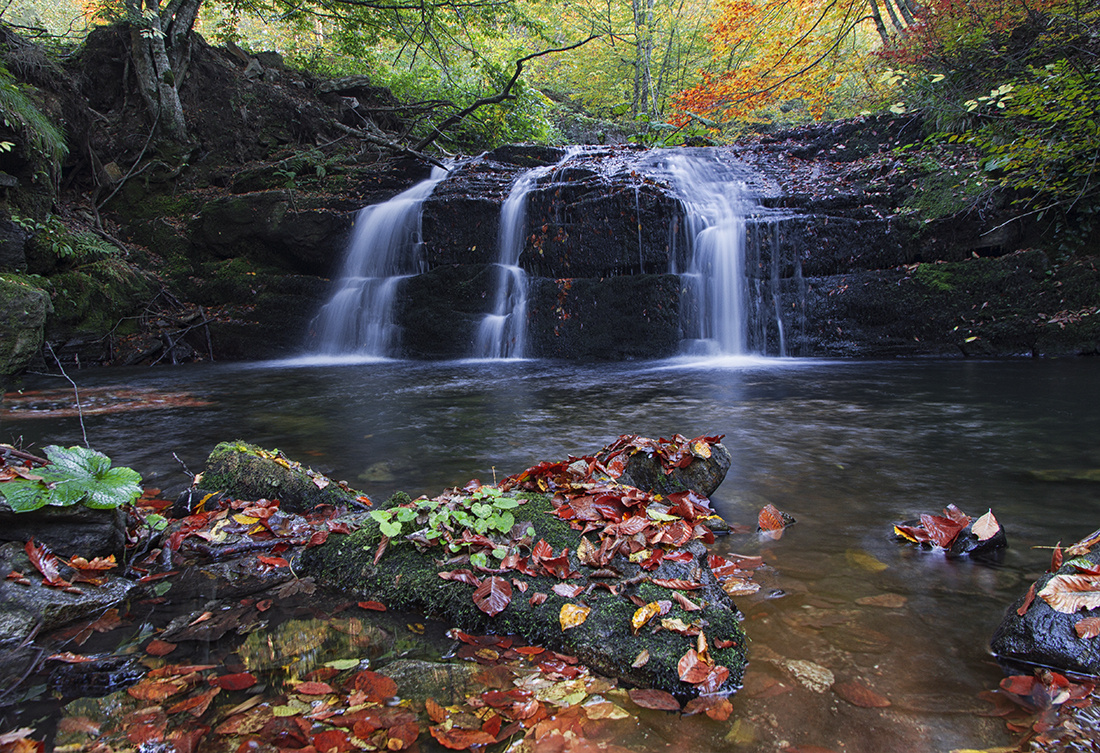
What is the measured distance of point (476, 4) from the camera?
13.0 m

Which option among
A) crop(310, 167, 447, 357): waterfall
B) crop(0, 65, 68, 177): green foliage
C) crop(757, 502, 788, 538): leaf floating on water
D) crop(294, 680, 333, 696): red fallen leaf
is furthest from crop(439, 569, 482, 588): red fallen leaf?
crop(0, 65, 68, 177): green foliage

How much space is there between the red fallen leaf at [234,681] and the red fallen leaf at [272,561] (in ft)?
2.54

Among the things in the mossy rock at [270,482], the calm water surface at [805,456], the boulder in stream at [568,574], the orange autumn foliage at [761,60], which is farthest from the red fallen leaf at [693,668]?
the orange autumn foliage at [761,60]

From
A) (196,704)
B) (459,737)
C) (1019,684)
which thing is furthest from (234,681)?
(1019,684)

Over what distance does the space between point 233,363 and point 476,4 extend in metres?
9.52

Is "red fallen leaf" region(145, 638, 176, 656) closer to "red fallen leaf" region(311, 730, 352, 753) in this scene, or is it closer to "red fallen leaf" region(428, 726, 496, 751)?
A: "red fallen leaf" region(311, 730, 352, 753)

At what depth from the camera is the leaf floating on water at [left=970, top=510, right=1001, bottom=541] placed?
98.7 inches

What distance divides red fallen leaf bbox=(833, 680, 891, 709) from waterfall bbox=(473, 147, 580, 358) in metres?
10.2

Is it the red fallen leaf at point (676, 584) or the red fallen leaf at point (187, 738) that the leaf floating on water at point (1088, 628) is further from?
the red fallen leaf at point (187, 738)

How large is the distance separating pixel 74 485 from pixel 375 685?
1624mm

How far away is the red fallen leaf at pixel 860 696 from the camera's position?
5.31ft

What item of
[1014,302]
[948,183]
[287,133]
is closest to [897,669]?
[1014,302]

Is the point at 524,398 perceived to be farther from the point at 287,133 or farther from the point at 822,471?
the point at 287,133

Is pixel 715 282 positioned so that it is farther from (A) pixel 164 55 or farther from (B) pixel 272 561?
(A) pixel 164 55
